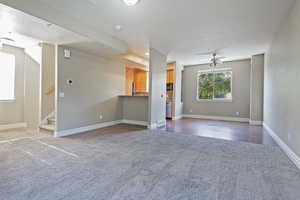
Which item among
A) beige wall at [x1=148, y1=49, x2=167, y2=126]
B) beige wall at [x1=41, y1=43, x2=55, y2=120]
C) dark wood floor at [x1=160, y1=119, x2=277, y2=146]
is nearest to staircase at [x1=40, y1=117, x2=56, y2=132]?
beige wall at [x1=41, y1=43, x2=55, y2=120]

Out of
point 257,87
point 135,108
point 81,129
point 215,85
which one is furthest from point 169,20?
point 215,85

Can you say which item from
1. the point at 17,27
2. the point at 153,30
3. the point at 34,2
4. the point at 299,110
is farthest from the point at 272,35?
the point at 17,27

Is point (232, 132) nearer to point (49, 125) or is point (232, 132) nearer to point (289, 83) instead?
point (289, 83)

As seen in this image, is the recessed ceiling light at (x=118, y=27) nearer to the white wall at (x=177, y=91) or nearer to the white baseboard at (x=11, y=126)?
the white wall at (x=177, y=91)

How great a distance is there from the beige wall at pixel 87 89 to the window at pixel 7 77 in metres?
2.29

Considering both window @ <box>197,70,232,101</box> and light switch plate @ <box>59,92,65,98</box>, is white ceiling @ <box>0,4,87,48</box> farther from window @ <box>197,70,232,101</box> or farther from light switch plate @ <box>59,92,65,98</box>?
window @ <box>197,70,232,101</box>

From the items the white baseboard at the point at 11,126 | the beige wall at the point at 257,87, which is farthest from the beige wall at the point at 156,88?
the white baseboard at the point at 11,126

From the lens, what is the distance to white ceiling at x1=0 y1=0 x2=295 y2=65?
2723 mm

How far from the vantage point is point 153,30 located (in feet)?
12.7

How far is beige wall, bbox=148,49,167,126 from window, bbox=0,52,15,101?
4.57m

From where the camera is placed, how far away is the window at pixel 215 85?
7250 millimetres

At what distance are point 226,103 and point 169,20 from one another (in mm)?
5444

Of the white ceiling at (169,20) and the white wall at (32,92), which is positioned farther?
the white wall at (32,92)

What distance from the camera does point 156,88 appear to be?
5234mm
